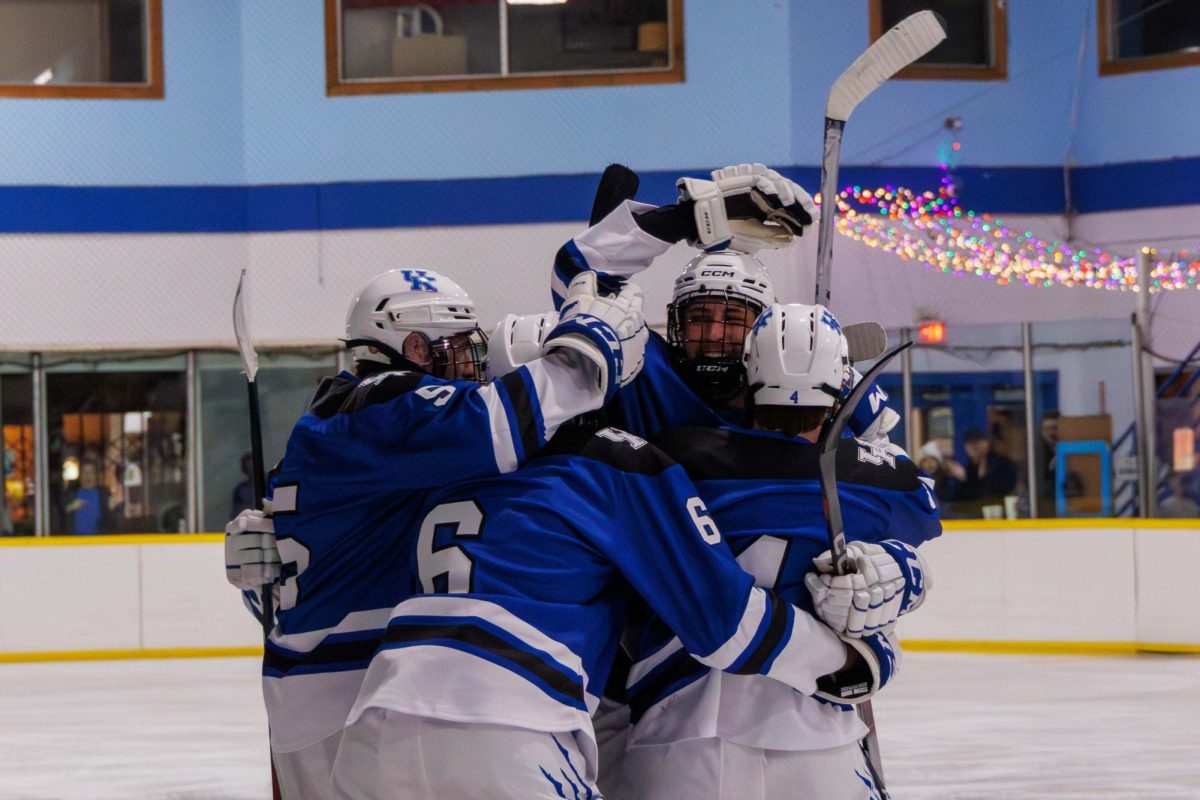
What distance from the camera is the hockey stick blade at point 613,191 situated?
7.63 feet

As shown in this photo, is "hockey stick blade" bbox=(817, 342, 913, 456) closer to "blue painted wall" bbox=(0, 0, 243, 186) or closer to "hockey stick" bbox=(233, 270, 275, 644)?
"hockey stick" bbox=(233, 270, 275, 644)

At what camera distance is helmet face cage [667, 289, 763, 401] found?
2115 millimetres

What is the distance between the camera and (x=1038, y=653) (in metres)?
7.04

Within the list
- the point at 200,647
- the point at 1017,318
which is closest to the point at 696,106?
the point at 1017,318

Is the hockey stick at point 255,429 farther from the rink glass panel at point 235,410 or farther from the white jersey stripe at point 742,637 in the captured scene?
the rink glass panel at point 235,410

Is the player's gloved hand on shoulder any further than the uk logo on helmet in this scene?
No

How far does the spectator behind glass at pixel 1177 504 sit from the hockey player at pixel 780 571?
5532 mm

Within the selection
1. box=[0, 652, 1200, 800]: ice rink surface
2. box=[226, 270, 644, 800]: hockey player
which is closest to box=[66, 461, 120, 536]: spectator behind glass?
box=[0, 652, 1200, 800]: ice rink surface

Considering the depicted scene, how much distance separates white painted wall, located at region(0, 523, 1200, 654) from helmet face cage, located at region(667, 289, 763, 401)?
5161mm

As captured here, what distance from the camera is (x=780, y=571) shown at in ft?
6.17

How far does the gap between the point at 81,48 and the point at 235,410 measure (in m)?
2.05

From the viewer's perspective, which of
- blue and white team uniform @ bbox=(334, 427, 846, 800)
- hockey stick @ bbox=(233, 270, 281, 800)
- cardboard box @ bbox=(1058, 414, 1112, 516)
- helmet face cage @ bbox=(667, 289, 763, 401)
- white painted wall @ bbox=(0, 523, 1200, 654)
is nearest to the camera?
blue and white team uniform @ bbox=(334, 427, 846, 800)

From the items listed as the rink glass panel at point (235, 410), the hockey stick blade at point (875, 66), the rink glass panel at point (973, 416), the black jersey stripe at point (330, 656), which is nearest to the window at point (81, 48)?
the rink glass panel at point (235, 410)

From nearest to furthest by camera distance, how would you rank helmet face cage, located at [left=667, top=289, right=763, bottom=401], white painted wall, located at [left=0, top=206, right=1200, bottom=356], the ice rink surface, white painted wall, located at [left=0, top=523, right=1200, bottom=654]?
helmet face cage, located at [left=667, top=289, right=763, bottom=401]
the ice rink surface
white painted wall, located at [left=0, top=523, right=1200, bottom=654]
white painted wall, located at [left=0, top=206, right=1200, bottom=356]
